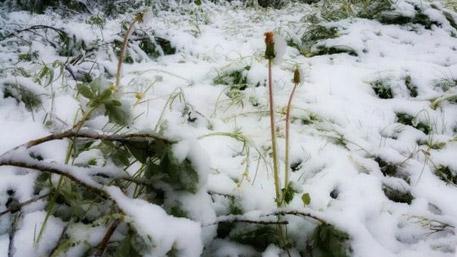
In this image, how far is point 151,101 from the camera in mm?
1675

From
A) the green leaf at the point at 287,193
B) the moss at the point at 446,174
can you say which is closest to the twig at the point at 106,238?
the green leaf at the point at 287,193

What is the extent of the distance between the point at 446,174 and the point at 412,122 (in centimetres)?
36

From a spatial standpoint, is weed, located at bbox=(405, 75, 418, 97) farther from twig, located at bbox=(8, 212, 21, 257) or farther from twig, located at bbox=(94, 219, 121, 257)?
twig, located at bbox=(8, 212, 21, 257)

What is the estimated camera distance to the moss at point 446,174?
53.1 inches

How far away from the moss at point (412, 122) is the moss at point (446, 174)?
314mm

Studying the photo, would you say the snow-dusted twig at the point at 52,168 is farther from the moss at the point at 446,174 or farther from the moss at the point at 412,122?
the moss at the point at 412,122

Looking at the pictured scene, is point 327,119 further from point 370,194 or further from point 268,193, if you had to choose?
point 268,193

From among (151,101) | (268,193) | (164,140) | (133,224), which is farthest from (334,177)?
(151,101)

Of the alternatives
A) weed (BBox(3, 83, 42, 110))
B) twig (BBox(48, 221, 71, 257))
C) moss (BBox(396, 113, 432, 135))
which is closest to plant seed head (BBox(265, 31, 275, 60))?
twig (BBox(48, 221, 71, 257))

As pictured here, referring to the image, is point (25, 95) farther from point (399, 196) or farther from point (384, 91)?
point (384, 91)

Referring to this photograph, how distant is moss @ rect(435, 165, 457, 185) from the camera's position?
135 cm

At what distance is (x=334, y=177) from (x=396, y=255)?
32 centimetres

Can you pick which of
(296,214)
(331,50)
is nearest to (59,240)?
(296,214)

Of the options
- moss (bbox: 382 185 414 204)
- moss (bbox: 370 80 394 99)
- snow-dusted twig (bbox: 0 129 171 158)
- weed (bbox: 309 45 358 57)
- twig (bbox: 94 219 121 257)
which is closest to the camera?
twig (bbox: 94 219 121 257)
